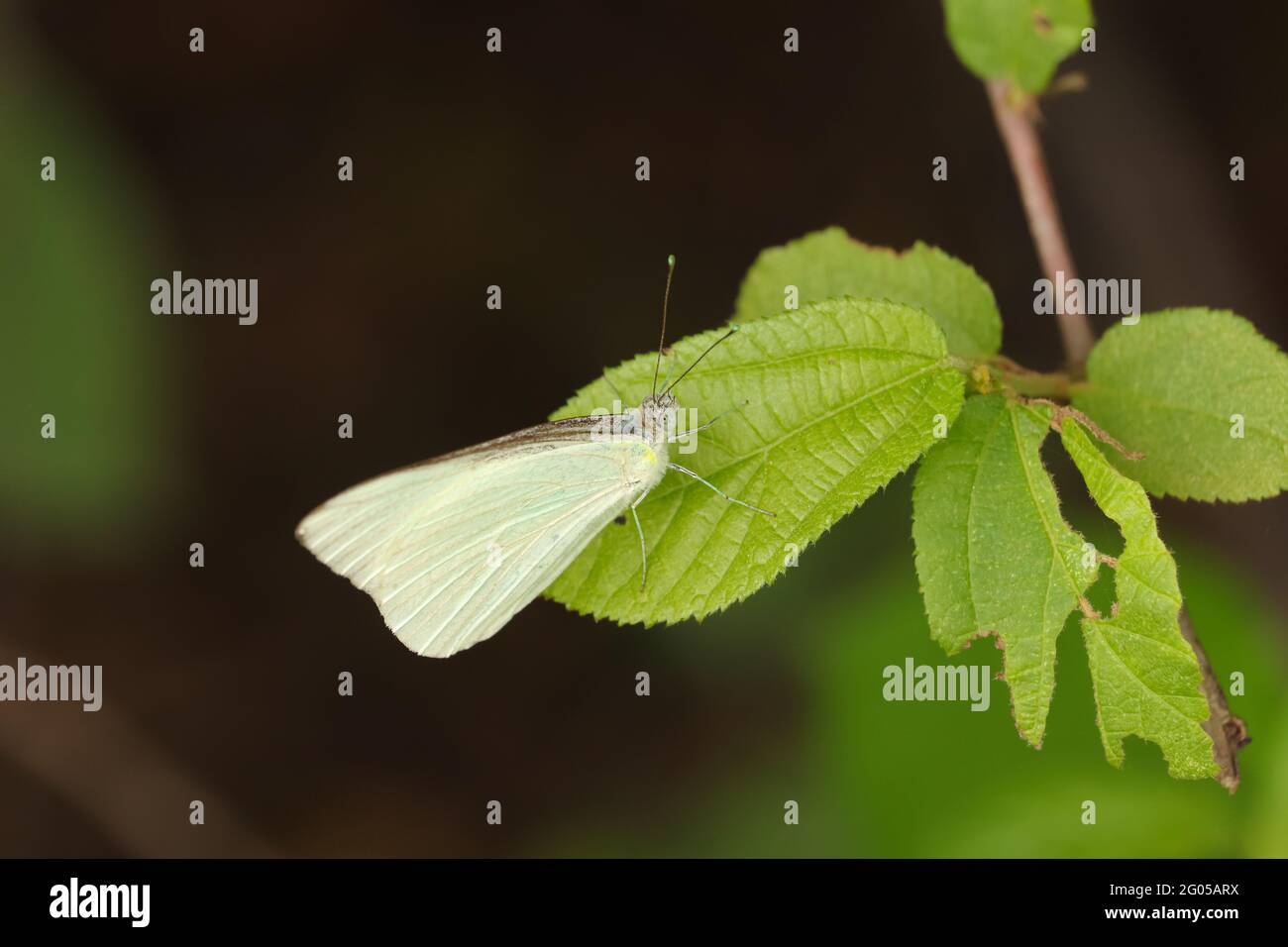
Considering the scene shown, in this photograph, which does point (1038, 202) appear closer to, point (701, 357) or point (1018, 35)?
point (1018, 35)

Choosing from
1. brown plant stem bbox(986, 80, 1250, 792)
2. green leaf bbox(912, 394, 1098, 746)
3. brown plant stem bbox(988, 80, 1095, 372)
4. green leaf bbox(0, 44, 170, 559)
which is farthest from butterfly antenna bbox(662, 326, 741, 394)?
green leaf bbox(0, 44, 170, 559)

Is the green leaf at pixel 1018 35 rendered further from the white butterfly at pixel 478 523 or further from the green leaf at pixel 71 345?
the green leaf at pixel 71 345

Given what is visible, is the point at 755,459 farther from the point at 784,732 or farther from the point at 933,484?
the point at 784,732

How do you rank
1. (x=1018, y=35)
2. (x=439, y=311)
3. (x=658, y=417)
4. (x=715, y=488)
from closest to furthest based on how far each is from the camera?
(x=715, y=488), (x=658, y=417), (x=1018, y=35), (x=439, y=311)

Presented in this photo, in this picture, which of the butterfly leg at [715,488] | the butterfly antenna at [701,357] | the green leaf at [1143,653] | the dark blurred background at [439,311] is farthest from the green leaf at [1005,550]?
the dark blurred background at [439,311]

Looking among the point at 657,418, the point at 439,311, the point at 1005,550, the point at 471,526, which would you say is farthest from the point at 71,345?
the point at 1005,550

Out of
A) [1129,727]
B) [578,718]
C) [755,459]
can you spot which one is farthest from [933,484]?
[578,718]

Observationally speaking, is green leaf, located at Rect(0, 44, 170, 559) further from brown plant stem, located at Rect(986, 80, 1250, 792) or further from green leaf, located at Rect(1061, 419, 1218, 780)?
green leaf, located at Rect(1061, 419, 1218, 780)
